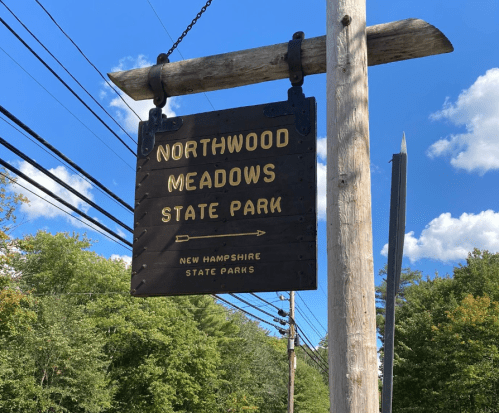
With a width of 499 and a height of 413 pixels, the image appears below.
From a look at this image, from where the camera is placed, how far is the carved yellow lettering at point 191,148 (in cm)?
445

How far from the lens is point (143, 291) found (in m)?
4.34

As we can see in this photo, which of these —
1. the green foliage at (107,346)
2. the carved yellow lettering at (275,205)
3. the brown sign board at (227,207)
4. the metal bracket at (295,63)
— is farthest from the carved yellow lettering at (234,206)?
the green foliage at (107,346)

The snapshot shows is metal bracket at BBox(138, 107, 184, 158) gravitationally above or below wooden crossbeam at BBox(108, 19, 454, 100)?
below

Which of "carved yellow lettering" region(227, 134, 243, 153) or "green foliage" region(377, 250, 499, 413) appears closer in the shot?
"carved yellow lettering" region(227, 134, 243, 153)

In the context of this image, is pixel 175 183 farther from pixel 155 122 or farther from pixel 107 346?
pixel 107 346

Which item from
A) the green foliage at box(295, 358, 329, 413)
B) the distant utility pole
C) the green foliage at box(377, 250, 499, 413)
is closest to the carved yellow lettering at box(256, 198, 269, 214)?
the distant utility pole

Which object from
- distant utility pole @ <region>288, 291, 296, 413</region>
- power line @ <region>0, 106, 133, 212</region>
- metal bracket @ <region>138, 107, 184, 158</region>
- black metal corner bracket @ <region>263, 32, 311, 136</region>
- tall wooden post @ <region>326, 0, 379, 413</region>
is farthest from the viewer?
distant utility pole @ <region>288, 291, 296, 413</region>

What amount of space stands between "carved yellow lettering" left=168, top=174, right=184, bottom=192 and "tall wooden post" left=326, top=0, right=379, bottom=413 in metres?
1.42

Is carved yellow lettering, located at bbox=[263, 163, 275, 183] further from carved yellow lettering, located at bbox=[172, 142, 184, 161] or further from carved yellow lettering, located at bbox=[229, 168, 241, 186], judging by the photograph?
carved yellow lettering, located at bbox=[172, 142, 184, 161]

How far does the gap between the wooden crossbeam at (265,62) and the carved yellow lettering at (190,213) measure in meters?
1.26

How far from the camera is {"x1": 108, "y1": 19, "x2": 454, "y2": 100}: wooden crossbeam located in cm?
414

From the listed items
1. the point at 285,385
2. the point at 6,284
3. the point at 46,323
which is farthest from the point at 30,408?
the point at 285,385

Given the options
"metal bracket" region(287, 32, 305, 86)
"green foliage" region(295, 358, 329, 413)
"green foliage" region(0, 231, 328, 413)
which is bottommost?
"green foliage" region(295, 358, 329, 413)

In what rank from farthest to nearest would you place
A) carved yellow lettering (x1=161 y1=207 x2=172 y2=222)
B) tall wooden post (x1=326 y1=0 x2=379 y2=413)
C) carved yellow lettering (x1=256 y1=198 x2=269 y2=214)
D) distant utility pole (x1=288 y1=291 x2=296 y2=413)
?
1. distant utility pole (x1=288 y1=291 x2=296 y2=413)
2. carved yellow lettering (x1=161 y1=207 x2=172 y2=222)
3. carved yellow lettering (x1=256 y1=198 x2=269 y2=214)
4. tall wooden post (x1=326 y1=0 x2=379 y2=413)
